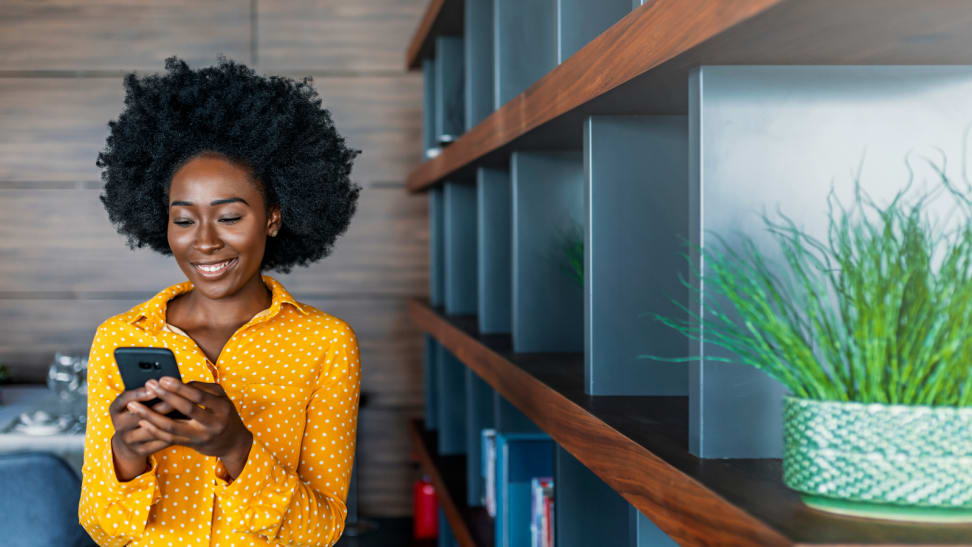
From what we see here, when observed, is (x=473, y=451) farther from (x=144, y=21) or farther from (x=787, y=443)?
(x=144, y=21)

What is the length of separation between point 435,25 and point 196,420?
2052 millimetres

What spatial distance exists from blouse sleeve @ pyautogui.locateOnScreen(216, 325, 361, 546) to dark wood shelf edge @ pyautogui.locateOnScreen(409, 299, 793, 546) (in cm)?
30

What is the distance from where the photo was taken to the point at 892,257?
0.73 metres

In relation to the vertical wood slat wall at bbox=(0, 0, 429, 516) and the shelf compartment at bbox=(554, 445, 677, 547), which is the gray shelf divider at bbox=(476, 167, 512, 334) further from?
the vertical wood slat wall at bbox=(0, 0, 429, 516)

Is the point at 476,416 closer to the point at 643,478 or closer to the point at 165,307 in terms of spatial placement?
the point at 165,307

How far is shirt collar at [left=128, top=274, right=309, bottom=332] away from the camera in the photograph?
1392mm

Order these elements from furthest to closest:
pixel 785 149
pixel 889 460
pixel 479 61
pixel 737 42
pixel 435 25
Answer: pixel 435 25 → pixel 479 61 → pixel 785 149 → pixel 737 42 → pixel 889 460

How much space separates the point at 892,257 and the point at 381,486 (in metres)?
3.56

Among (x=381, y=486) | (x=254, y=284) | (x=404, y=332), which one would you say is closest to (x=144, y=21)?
(x=404, y=332)

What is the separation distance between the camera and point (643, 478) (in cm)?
95

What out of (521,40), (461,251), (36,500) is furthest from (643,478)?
(461,251)

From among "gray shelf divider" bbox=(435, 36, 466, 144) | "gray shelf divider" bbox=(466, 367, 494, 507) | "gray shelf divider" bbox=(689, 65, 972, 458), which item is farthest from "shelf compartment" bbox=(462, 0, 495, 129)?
"gray shelf divider" bbox=(689, 65, 972, 458)

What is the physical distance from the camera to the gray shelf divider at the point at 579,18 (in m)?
1.43

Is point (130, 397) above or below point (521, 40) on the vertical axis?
below
